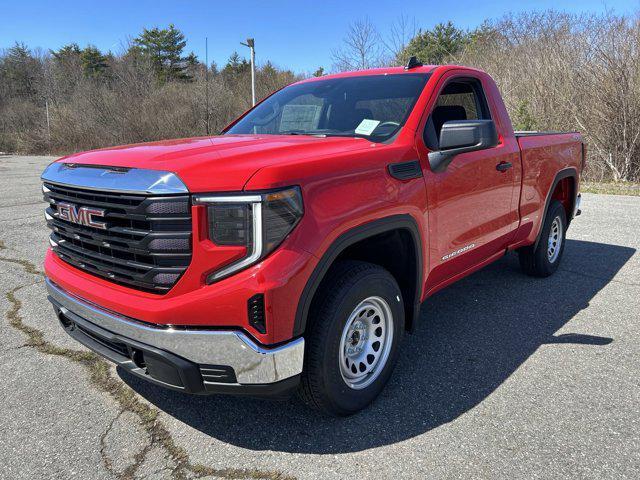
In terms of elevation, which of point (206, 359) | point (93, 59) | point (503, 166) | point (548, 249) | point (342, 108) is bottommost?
point (548, 249)

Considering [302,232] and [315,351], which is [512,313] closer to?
[315,351]

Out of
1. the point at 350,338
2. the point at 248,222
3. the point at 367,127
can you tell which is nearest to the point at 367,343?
the point at 350,338

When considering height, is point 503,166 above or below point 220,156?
below

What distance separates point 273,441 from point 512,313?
252 centimetres

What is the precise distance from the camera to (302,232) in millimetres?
2082

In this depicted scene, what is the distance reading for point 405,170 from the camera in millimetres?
2670

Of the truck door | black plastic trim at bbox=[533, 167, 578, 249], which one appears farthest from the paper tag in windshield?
black plastic trim at bbox=[533, 167, 578, 249]

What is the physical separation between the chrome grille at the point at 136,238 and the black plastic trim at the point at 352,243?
0.55m

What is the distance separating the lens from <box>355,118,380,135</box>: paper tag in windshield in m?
2.99

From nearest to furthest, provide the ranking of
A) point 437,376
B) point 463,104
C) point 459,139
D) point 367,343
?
point 367,343
point 459,139
point 437,376
point 463,104

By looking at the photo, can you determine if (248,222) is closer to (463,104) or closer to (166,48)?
(463,104)

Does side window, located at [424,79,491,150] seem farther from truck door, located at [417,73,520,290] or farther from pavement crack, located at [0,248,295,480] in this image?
pavement crack, located at [0,248,295,480]

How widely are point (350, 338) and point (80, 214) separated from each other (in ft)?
5.07

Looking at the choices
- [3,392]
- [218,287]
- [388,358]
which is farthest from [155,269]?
[3,392]
